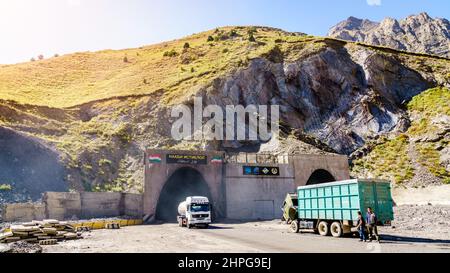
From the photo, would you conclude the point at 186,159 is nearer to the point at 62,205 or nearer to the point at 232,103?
the point at 62,205

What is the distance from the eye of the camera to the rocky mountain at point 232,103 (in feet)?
151

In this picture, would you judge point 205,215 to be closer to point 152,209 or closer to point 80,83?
point 152,209

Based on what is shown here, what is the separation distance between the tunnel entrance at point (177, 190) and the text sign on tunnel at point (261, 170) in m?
6.52

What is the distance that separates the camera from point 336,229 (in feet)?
75.5

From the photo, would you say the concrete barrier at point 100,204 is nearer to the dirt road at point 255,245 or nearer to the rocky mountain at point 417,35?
the dirt road at point 255,245

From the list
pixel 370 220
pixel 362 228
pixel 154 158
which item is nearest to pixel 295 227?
pixel 362 228

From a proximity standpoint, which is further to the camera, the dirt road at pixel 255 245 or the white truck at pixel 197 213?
the white truck at pixel 197 213

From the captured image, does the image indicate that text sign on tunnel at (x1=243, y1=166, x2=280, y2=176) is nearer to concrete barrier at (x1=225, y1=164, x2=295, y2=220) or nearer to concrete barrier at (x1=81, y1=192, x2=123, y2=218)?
concrete barrier at (x1=225, y1=164, x2=295, y2=220)

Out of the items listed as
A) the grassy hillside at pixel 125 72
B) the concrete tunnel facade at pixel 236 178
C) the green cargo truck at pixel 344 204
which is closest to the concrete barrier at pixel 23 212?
the concrete tunnel facade at pixel 236 178

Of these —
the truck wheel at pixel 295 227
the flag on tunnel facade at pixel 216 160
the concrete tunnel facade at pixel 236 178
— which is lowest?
the truck wheel at pixel 295 227

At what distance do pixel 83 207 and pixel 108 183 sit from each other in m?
8.86

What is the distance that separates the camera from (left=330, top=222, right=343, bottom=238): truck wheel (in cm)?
2259

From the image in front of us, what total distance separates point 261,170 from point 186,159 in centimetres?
973

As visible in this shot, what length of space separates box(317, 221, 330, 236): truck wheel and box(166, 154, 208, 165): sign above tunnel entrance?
21.1 m
